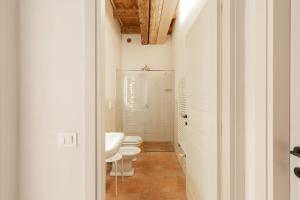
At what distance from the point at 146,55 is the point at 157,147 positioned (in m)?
2.22

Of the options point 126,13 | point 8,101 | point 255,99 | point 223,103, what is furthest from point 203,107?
point 126,13

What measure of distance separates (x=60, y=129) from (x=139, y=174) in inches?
101

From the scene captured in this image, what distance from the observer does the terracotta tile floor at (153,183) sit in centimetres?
310

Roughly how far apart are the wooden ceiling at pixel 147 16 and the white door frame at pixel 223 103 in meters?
2.05

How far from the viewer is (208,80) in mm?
1834

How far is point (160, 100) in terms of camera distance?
589cm

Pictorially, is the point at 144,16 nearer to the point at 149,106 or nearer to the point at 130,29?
the point at 130,29

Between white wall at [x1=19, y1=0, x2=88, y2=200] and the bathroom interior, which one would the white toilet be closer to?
the bathroom interior

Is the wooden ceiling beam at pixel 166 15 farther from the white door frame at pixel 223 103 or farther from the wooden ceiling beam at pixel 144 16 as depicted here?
the white door frame at pixel 223 103

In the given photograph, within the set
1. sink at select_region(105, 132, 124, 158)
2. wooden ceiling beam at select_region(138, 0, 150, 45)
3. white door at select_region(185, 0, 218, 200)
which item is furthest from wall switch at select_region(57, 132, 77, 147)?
wooden ceiling beam at select_region(138, 0, 150, 45)

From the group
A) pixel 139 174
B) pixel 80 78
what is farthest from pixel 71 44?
pixel 139 174

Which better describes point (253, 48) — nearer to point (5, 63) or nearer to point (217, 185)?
point (217, 185)

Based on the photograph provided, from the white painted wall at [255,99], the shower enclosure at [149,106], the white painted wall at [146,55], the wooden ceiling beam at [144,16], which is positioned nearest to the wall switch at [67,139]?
the white painted wall at [255,99]

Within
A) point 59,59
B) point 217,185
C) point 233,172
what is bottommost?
point 217,185
